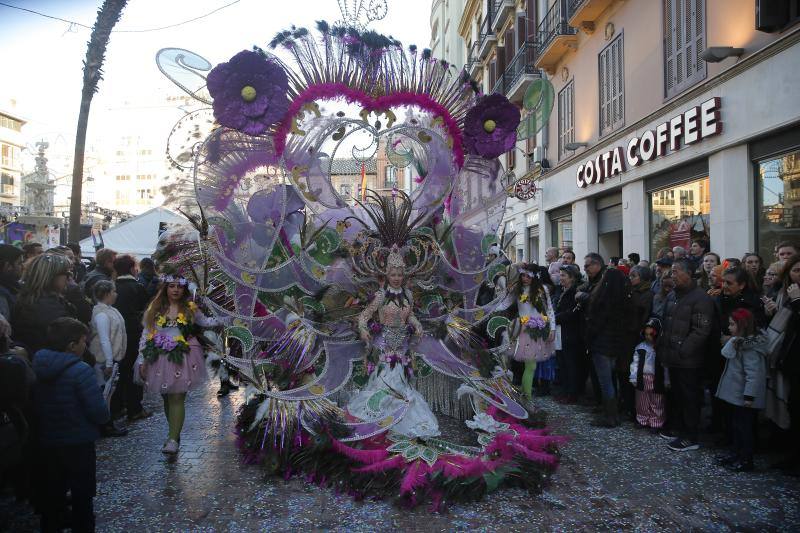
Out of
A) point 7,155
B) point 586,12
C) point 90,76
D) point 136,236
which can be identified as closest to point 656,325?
point 136,236

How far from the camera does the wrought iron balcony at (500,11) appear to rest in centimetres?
1967

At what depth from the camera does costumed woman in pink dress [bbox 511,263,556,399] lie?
6.30 m

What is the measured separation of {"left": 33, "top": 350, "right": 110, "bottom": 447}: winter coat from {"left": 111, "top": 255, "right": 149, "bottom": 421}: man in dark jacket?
2.94 m

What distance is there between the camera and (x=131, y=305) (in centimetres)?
604

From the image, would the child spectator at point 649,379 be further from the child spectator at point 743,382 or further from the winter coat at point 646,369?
the child spectator at point 743,382

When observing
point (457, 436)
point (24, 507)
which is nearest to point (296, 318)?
point (457, 436)

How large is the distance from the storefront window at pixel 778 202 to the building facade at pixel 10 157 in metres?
52.8

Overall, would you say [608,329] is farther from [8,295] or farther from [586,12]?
[586,12]

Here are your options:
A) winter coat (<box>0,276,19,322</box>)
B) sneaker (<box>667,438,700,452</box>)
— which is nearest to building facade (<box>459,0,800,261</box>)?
sneaker (<box>667,438,700,452</box>)

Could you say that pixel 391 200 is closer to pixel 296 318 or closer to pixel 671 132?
pixel 296 318

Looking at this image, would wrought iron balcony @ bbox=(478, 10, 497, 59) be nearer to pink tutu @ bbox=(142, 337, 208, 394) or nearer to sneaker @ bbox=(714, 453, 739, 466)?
sneaker @ bbox=(714, 453, 739, 466)

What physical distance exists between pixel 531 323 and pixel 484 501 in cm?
272

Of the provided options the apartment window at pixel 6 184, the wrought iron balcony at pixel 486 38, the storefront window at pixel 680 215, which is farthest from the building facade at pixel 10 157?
the storefront window at pixel 680 215

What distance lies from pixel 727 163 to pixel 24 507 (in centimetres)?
954
